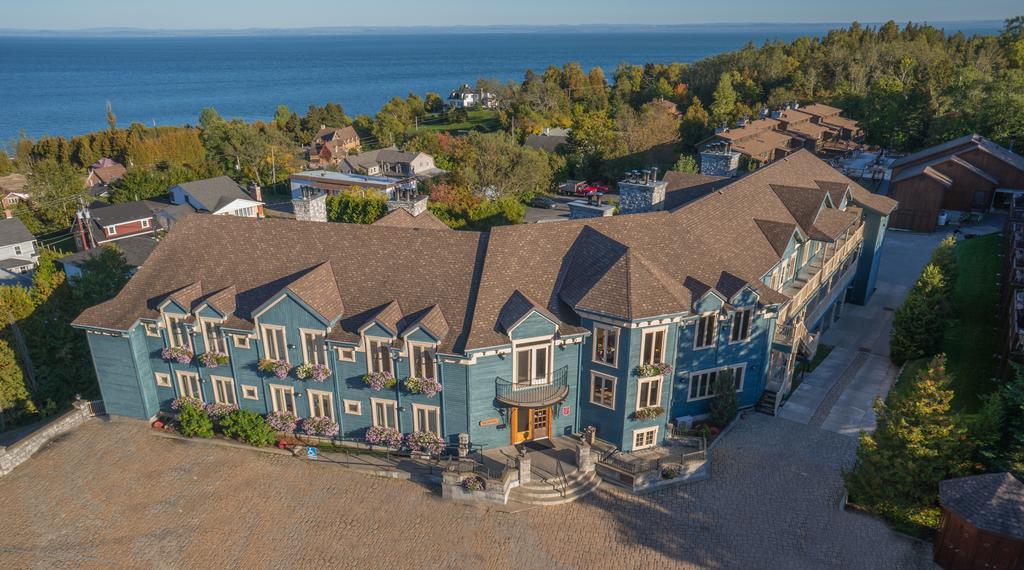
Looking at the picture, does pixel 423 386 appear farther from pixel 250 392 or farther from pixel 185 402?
pixel 185 402

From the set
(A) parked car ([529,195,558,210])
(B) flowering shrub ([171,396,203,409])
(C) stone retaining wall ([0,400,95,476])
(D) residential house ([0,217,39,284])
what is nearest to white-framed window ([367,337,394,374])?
(B) flowering shrub ([171,396,203,409])

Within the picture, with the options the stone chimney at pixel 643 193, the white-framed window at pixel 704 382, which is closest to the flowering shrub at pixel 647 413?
the white-framed window at pixel 704 382

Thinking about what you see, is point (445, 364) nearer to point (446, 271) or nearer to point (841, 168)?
point (446, 271)

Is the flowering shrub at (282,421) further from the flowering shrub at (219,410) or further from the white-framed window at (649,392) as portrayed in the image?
the white-framed window at (649,392)

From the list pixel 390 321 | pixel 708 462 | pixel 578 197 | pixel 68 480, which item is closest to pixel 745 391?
pixel 708 462

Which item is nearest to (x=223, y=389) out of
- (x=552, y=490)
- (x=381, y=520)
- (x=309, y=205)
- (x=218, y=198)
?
(x=381, y=520)

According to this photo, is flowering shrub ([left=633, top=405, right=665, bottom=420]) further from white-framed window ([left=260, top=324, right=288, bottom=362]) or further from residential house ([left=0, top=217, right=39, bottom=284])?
residential house ([left=0, top=217, right=39, bottom=284])
